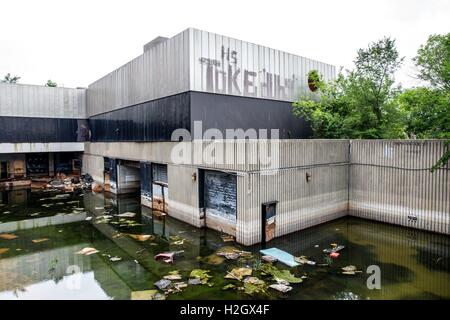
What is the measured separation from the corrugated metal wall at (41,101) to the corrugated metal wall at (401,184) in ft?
70.3

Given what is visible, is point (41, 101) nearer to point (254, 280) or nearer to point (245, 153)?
point (245, 153)

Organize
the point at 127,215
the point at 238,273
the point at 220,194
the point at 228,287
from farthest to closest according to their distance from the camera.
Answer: the point at 127,215, the point at 220,194, the point at 238,273, the point at 228,287

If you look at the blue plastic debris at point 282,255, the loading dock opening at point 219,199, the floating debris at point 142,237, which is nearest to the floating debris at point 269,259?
the blue plastic debris at point 282,255

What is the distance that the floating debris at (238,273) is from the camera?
7695mm

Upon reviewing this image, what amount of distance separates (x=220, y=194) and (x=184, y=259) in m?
2.98

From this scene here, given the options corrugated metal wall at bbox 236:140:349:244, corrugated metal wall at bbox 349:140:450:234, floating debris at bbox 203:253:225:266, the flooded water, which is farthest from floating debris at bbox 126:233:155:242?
corrugated metal wall at bbox 349:140:450:234

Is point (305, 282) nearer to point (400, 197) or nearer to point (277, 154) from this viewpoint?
point (277, 154)

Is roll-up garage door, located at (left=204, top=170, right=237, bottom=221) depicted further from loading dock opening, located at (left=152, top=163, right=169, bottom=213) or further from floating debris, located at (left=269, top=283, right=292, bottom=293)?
floating debris, located at (left=269, top=283, right=292, bottom=293)

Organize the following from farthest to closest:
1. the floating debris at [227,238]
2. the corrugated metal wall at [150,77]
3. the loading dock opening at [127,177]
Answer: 1. the loading dock opening at [127,177]
2. the corrugated metal wall at [150,77]
3. the floating debris at [227,238]

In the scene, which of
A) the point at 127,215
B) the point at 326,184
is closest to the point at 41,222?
the point at 127,215

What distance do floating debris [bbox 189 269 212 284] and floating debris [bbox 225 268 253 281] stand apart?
518 millimetres

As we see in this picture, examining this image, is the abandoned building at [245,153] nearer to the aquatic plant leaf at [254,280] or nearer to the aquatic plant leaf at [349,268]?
the aquatic plant leaf at [254,280]

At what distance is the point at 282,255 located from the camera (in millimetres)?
8953

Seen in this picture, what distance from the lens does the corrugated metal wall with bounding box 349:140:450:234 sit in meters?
11.0
